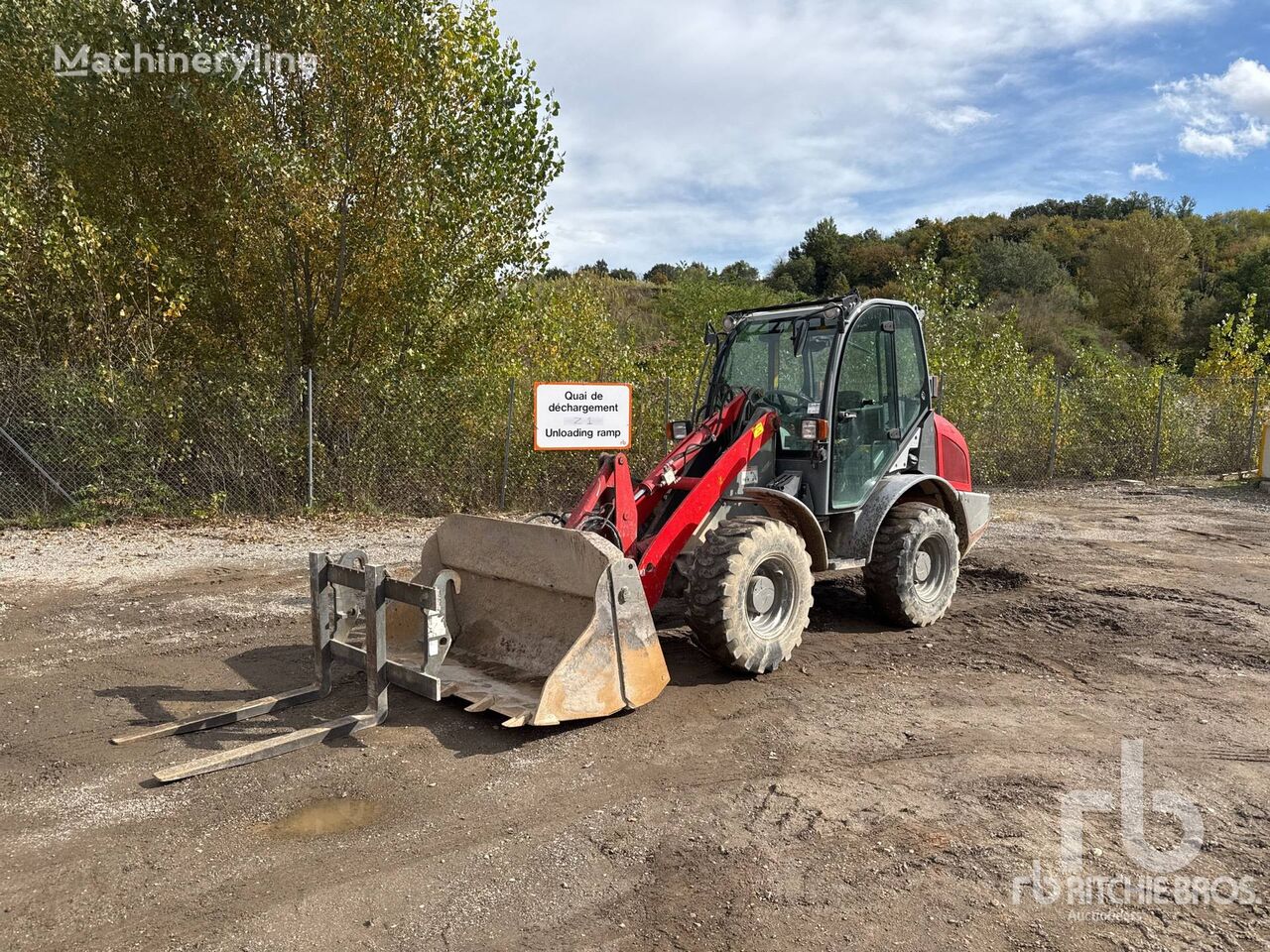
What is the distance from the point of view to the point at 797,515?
585 centimetres

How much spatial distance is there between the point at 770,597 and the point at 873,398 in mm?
2021

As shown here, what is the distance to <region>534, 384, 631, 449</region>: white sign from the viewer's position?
8.55 m

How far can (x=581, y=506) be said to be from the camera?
17.5 feet

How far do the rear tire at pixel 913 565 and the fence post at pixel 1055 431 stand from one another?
10.4 metres

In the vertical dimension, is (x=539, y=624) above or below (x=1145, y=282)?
below

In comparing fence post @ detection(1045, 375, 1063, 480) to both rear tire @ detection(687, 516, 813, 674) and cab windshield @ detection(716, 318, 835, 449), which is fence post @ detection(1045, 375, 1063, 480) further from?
rear tire @ detection(687, 516, 813, 674)

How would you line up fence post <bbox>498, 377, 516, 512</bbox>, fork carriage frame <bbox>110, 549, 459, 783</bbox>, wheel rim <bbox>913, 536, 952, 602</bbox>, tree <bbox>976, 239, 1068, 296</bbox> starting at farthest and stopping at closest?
tree <bbox>976, 239, 1068, 296</bbox>, fence post <bbox>498, 377, 516, 512</bbox>, wheel rim <bbox>913, 536, 952, 602</bbox>, fork carriage frame <bbox>110, 549, 459, 783</bbox>

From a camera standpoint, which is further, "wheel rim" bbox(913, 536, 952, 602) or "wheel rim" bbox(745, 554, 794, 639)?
"wheel rim" bbox(913, 536, 952, 602)

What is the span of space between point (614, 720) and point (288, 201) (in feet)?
27.8

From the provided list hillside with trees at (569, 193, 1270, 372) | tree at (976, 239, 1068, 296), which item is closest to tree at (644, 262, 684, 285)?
hillside with trees at (569, 193, 1270, 372)

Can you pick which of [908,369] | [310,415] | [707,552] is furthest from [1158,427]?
[310,415]

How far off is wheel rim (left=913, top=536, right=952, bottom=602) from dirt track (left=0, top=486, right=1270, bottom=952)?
0.32 meters

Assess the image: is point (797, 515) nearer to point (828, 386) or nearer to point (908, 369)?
point (828, 386)

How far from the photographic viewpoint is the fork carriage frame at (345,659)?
425 cm
